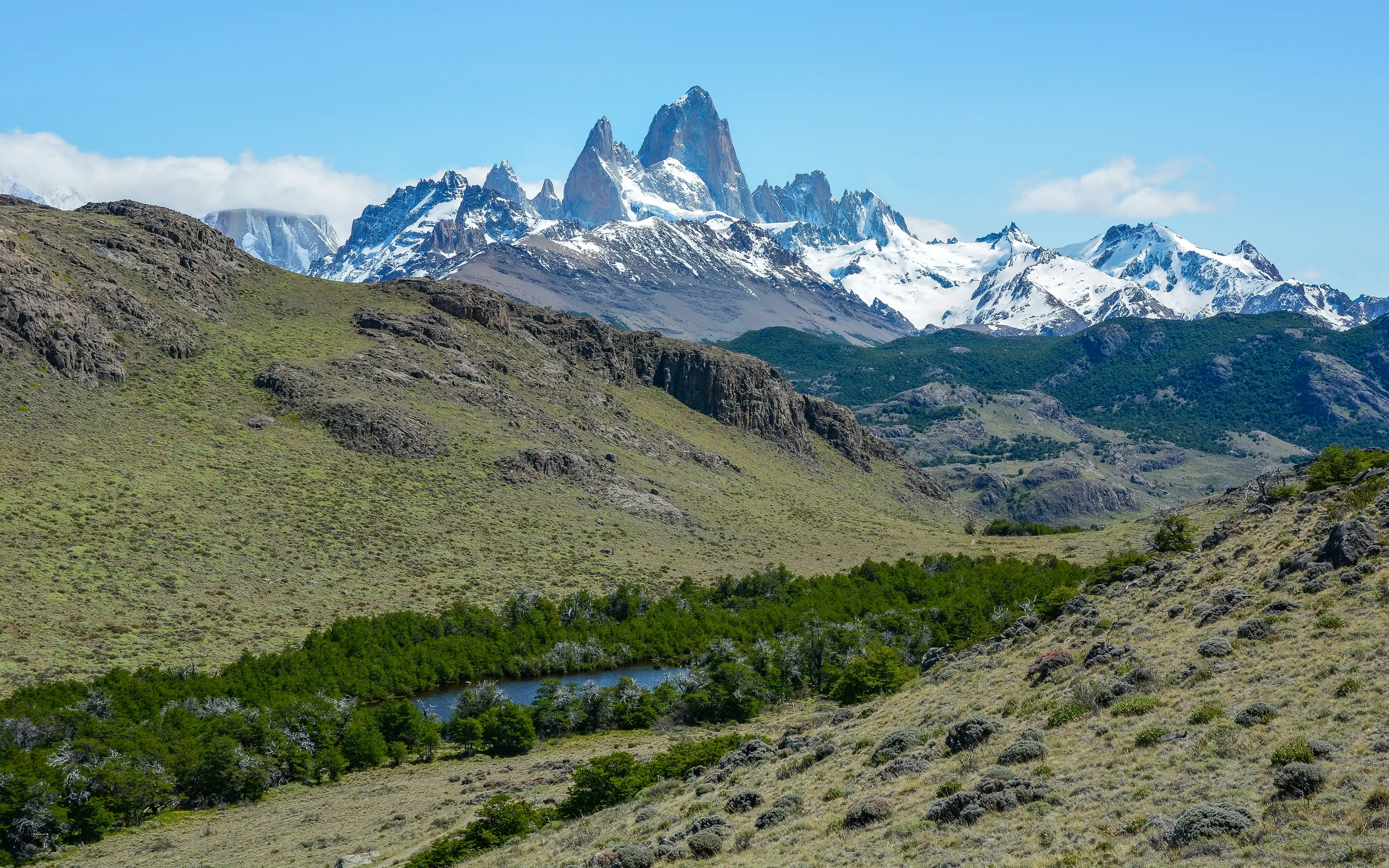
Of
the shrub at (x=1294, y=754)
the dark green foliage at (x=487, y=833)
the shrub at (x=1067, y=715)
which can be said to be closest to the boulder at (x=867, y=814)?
the shrub at (x=1067, y=715)

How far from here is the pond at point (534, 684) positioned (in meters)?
102

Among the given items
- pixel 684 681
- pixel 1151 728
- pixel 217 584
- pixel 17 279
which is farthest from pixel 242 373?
pixel 1151 728

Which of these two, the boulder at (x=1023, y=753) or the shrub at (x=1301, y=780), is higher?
the shrub at (x=1301, y=780)

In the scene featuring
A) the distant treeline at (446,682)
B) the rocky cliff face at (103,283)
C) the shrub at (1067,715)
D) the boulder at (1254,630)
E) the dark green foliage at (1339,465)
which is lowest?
the distant treeline at (446,682)

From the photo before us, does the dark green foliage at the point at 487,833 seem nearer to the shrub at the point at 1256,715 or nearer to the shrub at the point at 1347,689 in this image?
the shrub at the point at 1256,715

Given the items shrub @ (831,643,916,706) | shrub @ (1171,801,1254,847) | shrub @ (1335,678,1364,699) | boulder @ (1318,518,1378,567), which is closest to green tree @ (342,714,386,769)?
Result: shrub @ (831,643,916,706)

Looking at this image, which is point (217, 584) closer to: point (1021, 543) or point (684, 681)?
point (684, 681)

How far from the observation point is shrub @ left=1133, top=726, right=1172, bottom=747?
1227 inches

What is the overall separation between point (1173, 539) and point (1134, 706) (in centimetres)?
7281

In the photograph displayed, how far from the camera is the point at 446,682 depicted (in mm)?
109625

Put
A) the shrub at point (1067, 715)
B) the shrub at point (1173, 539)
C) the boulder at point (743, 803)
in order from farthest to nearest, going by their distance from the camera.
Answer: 1. the shrub at point (1173, 539)
2. the boulder at point (743, 803)
3. the shrub at point (1067, 715)

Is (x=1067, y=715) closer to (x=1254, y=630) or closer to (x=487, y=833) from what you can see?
(x=1254, y=630)

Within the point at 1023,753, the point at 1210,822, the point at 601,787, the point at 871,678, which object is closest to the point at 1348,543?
the point at 1023,753

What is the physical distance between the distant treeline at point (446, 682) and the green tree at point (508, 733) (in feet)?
0.51
